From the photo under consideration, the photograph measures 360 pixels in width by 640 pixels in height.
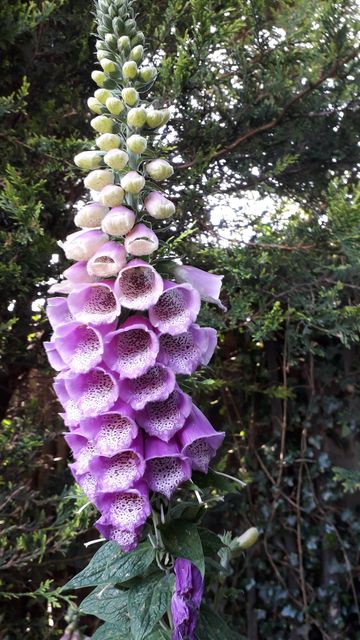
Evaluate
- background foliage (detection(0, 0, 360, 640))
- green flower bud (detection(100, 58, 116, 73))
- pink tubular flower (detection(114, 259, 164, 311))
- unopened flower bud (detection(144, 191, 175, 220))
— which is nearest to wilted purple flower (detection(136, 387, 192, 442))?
pink tubular flower (detection(114, 259, 164, 311))

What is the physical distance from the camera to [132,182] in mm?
690

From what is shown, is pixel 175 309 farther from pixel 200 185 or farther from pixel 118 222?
pixel 200 185

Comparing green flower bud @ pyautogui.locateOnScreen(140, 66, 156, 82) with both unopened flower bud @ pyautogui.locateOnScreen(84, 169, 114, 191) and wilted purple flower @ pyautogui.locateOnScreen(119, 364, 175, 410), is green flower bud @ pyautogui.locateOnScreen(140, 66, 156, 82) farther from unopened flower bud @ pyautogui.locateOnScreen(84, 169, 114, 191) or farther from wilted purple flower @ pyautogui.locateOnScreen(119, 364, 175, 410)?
wilted purple flower @ pyautogui.locateOnScreen(119, 364, 175, 410)

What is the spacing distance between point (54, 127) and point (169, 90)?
0.42m

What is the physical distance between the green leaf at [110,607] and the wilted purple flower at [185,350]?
1.04 feet

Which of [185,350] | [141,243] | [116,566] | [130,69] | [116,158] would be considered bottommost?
[116,566]

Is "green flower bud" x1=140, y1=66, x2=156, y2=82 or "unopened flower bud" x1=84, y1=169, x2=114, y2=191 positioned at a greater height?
"green flower bud" x1=140, y1=66, x2=156, y2=82

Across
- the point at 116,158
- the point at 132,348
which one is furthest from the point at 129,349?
the point at 116,158

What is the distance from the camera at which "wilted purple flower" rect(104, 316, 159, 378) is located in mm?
654

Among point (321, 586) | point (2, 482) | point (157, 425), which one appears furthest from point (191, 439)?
point (321, 586)

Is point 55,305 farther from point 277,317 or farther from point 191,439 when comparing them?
point 277,317

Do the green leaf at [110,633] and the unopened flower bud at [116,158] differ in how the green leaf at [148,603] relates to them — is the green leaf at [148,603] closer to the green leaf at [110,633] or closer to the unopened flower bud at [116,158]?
the green leaf at [110,633]

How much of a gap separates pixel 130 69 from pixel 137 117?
0.07 meters

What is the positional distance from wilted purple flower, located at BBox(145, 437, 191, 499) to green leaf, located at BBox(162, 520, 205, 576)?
8 centimetres
